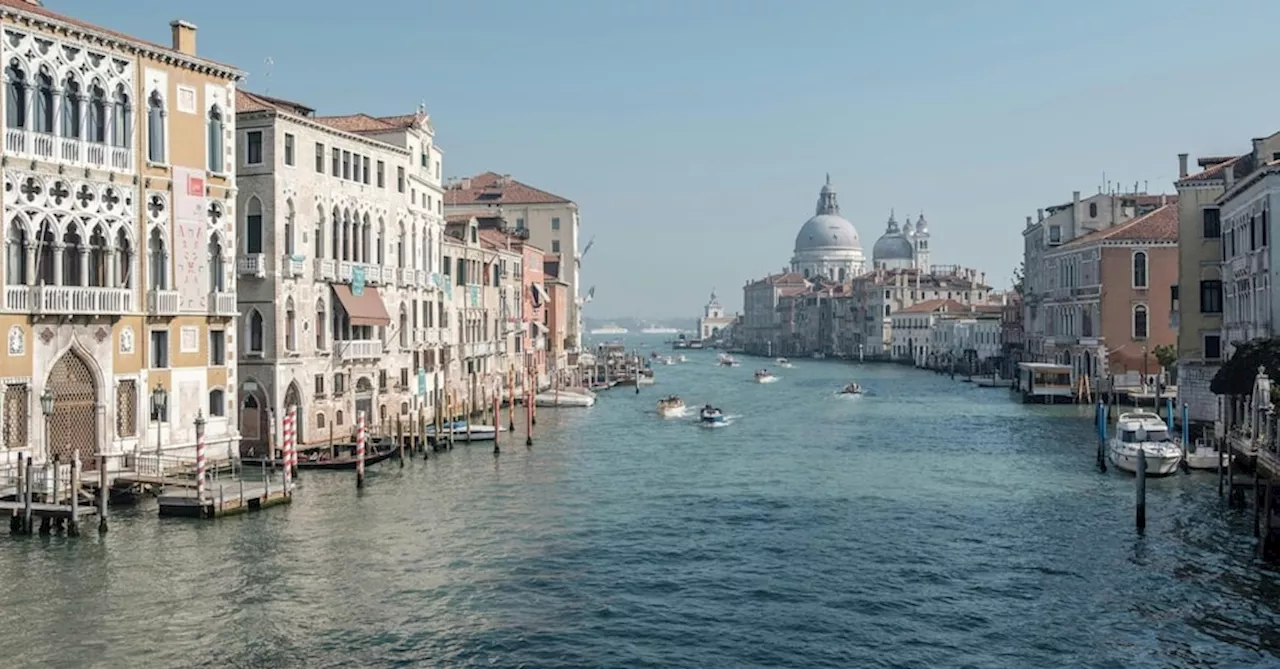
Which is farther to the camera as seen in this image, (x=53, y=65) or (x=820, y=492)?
(x=820, y=492)

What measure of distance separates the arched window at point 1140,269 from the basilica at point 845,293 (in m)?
58.5

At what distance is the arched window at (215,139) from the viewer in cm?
2650

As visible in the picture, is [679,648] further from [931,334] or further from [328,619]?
[931,334]

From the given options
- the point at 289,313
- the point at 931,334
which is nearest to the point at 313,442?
the point at 289,313

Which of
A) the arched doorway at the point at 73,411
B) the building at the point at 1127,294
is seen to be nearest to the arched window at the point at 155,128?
the arched doorway at the point at 73,411

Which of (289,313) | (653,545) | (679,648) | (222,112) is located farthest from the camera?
(289,313)

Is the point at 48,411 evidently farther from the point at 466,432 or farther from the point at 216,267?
the point at 466,432

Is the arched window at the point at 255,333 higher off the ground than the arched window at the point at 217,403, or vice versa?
the arched window at the point at 255,333

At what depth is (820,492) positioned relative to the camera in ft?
88.6

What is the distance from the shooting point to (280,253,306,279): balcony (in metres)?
30.3

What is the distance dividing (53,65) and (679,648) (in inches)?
635

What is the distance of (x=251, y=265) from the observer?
97.8 feet

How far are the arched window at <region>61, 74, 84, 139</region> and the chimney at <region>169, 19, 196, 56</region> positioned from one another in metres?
3.10

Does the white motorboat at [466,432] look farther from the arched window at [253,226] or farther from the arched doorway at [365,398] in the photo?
the arched window at [253,226]
